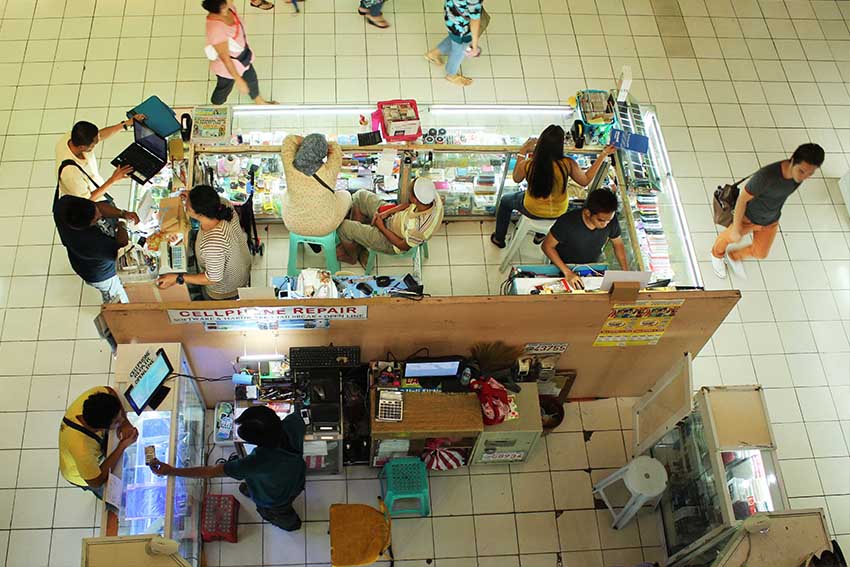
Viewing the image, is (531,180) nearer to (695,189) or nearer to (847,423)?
Answer: (695,189)

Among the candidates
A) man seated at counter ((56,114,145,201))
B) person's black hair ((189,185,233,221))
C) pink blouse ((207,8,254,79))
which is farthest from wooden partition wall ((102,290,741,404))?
pink blouse ((207,8,254,79))

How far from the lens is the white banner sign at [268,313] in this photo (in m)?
4.71

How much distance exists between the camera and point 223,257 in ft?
17.2

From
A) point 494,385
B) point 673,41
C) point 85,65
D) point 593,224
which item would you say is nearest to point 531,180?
point 593,224

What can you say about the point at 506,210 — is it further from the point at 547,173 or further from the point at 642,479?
the point at 642,479

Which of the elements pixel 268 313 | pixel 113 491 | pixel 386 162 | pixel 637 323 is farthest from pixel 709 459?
pixel 113 491

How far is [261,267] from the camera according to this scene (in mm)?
6742

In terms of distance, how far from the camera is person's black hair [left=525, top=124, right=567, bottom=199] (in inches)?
226

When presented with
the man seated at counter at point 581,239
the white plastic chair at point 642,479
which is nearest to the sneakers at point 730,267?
the man seated at counter at point 581,239

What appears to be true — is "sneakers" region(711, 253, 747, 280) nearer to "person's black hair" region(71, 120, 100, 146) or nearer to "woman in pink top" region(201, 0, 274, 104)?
"woman in pink top" region(201, 0, 274, 104)

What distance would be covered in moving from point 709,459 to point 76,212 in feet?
16.4

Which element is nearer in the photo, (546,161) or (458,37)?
(546,161)

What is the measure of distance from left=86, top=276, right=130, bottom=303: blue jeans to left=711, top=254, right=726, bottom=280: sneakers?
5.85m

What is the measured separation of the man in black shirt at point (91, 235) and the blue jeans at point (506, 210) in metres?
3.41
